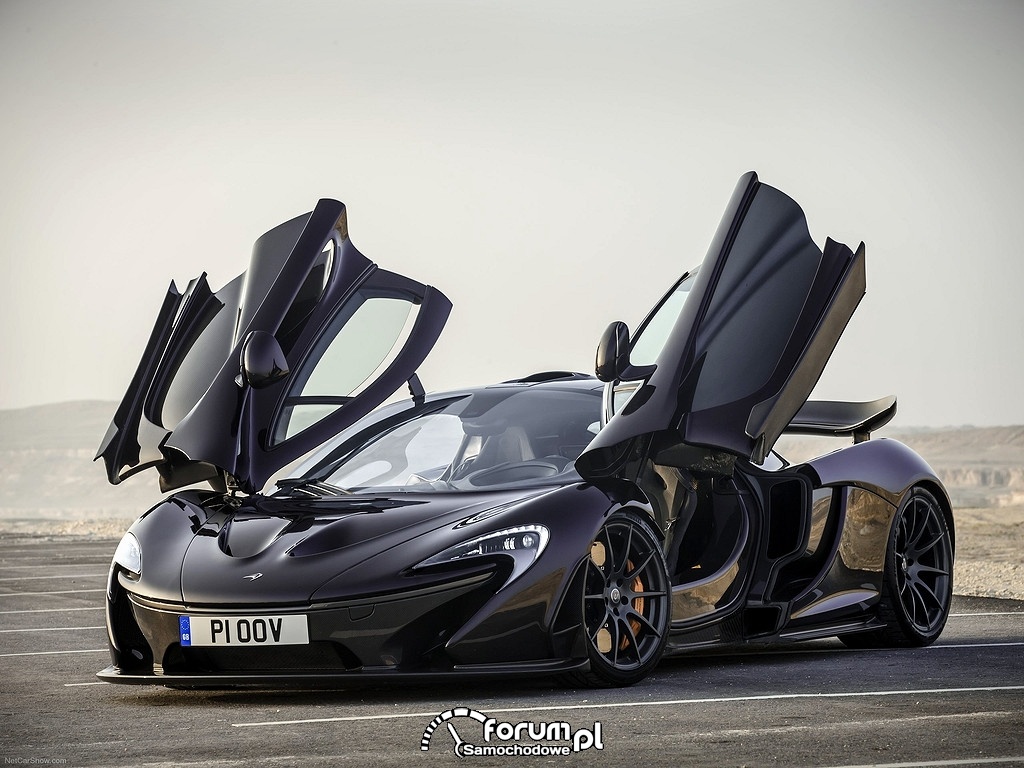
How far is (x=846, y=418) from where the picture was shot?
8.23 metres

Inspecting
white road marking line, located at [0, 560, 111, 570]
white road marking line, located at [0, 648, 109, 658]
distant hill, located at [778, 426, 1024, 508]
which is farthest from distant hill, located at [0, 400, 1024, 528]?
white road marking line, located at [0, 648, 109, 658]

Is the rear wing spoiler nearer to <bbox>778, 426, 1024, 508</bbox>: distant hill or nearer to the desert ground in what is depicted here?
the desert ground

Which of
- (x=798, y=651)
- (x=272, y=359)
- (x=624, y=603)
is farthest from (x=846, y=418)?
(x=272, y=359)

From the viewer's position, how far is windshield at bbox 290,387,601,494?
689cm

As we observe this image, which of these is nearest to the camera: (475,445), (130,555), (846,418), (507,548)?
(507,548)

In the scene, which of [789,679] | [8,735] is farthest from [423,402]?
[8,735]

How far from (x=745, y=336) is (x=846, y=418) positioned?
1.73 m

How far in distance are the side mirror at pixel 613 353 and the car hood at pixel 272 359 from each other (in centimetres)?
122

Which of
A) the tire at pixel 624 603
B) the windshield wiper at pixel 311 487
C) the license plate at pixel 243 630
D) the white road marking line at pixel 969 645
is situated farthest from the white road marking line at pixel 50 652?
the white road marking line at pixel 969 645

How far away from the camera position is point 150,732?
541cm

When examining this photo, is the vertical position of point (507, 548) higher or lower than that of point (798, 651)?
higher

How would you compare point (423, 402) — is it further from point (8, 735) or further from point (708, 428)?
point (8, 735)

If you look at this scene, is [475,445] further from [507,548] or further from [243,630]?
[243,630]

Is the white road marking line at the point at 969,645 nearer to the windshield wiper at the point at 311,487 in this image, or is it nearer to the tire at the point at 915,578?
the tire at the point at 915,578
